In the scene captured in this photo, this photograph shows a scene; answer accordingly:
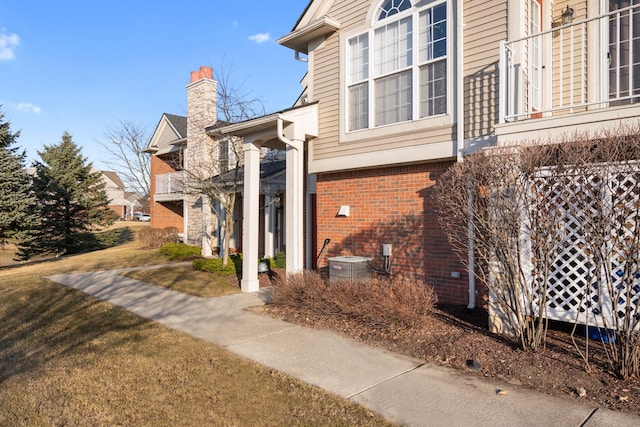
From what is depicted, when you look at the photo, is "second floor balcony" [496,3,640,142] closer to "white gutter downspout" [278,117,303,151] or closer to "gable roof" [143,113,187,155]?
"white gutter downspout" [278,117,303,151]

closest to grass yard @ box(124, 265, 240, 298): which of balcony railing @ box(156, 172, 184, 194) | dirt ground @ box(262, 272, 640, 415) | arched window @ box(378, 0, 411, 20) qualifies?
dirt ground @ box(262, 272, 640, 415)

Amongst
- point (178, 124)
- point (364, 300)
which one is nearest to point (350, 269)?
point (364, 300)

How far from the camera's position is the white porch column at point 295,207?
9039mm

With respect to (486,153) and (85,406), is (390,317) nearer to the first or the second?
(486,153)

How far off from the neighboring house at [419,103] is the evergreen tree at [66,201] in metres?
15.3

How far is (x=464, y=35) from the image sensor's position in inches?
277

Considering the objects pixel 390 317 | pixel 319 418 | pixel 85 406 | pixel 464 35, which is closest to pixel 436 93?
pixel 464 35

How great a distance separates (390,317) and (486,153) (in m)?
2.52

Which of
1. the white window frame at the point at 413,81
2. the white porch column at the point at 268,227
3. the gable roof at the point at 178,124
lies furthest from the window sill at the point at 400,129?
the gable roof at the point at 178,124

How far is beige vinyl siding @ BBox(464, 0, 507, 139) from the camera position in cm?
661

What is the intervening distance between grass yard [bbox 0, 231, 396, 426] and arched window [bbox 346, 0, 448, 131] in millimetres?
5245

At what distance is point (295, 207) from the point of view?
9.01m

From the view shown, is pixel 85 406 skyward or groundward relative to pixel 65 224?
groundward

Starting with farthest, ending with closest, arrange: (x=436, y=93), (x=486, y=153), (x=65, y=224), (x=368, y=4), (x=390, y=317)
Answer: (x=65, y=224), (x=368, y=4), (x=436, y=93), (x=390, y=317), (x=486, y=153)
